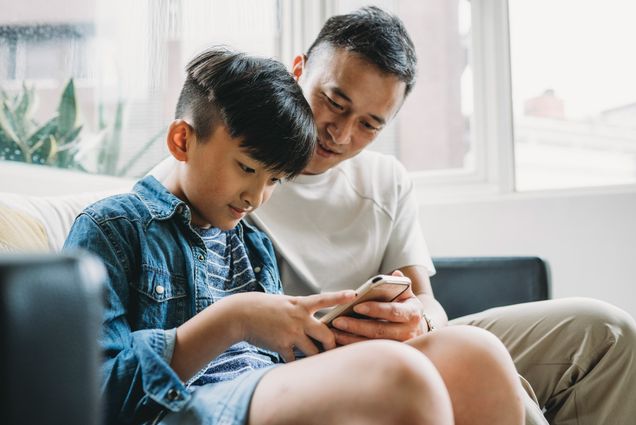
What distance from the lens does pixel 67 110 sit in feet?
5.87

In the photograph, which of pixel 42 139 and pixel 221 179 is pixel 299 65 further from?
pixel 42 139

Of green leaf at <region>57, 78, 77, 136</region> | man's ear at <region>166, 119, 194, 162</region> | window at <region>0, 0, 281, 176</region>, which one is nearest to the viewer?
man's ear at <region>166, 119, 194, 162</region>

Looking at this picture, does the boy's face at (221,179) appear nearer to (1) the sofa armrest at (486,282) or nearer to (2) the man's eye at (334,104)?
(2) the man's eye at (334,104)

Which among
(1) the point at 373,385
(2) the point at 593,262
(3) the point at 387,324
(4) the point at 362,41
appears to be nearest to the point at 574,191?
(2) the point at 593,262

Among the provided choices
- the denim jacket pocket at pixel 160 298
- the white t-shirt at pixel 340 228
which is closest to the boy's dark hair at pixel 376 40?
the white t-shirt at pixel 340 228

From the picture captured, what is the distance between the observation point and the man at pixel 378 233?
1.23 meters

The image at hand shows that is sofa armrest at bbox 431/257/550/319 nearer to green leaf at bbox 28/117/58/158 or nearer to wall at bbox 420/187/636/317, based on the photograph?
wall at bbox 420/187/636/317

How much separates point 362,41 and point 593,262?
0.98m

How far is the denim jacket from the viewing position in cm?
80

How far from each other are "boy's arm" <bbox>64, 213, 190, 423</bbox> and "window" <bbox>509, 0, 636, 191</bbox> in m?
1.57

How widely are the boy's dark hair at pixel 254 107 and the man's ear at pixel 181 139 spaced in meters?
0.01

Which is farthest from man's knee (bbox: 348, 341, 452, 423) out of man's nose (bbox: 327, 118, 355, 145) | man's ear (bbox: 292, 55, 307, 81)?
man's ear (bbox: 292, 55, 307, 81)

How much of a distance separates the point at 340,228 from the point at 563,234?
2.63 ft

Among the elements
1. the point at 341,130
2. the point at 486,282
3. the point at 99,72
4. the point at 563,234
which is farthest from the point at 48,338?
the point at 563,234
